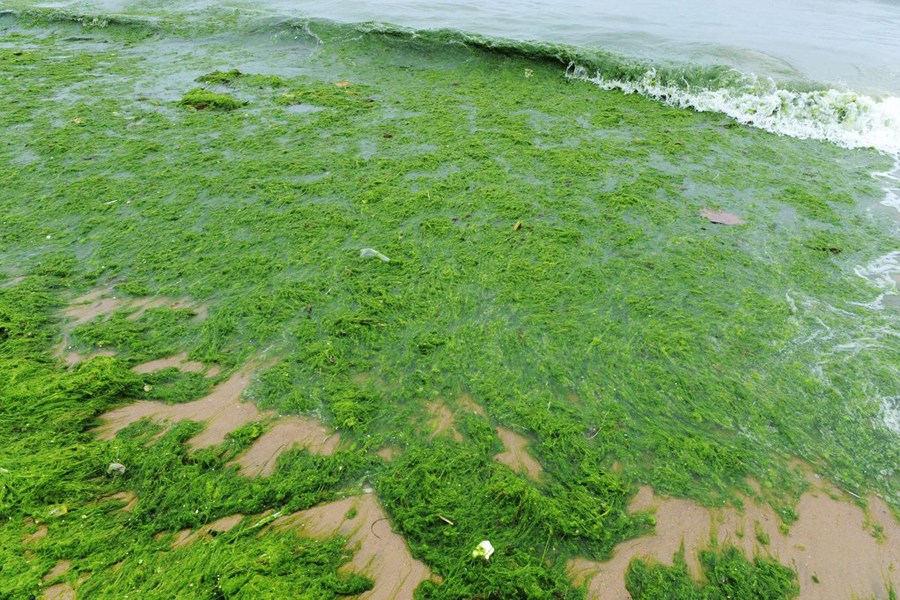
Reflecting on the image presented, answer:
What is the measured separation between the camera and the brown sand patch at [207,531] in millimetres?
2383

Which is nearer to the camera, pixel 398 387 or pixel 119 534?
pixel 119 534

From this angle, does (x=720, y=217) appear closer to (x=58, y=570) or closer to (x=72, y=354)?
(x=58, y=570)

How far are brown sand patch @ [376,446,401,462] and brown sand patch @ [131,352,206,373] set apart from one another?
1485mm

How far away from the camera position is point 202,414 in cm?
304

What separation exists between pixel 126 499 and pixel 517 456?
218cm

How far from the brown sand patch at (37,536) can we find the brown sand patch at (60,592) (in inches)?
11.6

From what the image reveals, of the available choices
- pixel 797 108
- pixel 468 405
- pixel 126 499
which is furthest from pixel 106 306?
pixel 797 108

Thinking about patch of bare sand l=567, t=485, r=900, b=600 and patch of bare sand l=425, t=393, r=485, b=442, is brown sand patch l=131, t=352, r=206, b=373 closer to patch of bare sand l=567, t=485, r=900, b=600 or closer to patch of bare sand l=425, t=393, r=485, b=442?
patch of bare sand l=425, t=393, r=485, b=442

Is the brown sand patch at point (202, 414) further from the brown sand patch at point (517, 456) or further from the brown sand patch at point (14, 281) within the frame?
the brown sand patch at point (14, 281)

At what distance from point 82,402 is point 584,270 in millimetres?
3860

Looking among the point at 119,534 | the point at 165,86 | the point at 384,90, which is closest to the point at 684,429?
the point at 119,534

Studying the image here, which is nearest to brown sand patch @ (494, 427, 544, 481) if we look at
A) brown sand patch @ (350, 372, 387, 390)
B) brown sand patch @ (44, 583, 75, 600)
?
brown sand patch @ (350, 372, 387, 390)

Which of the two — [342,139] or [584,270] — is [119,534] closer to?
[584,270]

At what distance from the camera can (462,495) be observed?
2.63 m
